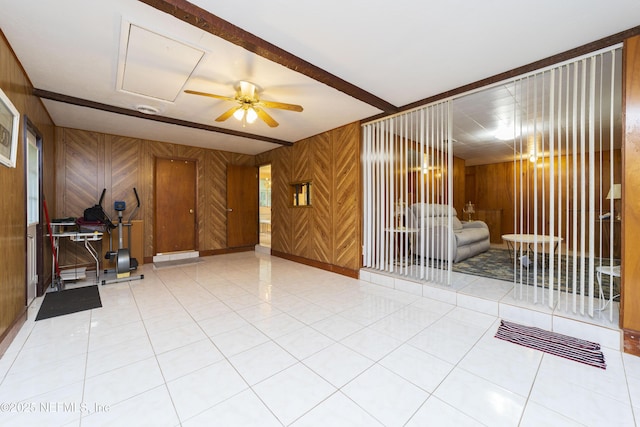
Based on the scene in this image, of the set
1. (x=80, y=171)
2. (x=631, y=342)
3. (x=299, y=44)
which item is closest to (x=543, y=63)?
(x=299, y=44)

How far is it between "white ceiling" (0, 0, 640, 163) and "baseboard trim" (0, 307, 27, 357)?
2.50 meters

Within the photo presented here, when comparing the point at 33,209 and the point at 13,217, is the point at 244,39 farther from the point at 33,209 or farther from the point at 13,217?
the point at 33,209

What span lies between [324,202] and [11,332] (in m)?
4.06

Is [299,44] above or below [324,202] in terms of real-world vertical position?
above

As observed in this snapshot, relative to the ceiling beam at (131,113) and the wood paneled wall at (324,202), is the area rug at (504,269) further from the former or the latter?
the ceiling beam at (131,113)

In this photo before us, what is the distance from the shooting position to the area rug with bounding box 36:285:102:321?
2.91 metres

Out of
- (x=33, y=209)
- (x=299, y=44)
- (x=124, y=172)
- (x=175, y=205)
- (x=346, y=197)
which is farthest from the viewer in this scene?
(x=175, y=205)

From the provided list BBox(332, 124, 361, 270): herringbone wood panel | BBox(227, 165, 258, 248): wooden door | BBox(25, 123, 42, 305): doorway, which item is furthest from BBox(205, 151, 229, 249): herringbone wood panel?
BBox(332, 124, 361, 270): herringbone wood panel

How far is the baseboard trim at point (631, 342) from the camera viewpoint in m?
2.11

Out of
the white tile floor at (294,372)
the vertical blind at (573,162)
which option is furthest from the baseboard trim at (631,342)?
the vertical blind at (573,162)

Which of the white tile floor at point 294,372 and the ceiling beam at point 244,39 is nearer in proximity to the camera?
the white tile floor at point 294,372

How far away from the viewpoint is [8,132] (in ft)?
7.46

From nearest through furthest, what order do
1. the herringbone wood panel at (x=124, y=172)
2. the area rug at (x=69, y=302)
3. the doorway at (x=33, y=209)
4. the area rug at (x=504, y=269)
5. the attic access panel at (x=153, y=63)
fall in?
the attic access panel at (x=153, y=63), the area rug at (x=69, y=302), the doorway at (x=33, y=209), the area rug at (x=504, y=269), the herringbone wood panel at (x=124, y=172)

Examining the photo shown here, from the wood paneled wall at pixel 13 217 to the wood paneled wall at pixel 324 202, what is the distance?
3828 mm
